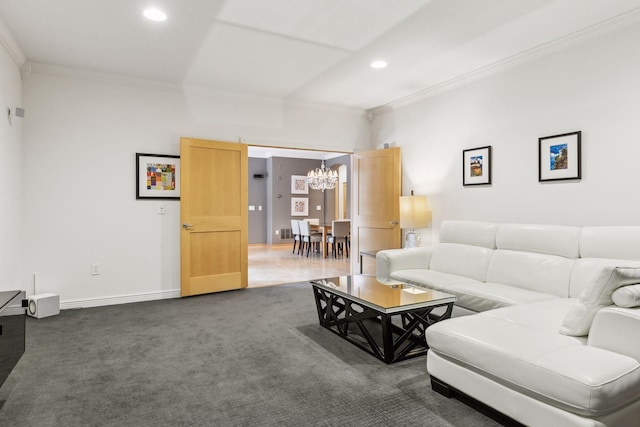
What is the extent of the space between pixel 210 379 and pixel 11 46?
11.1 ft

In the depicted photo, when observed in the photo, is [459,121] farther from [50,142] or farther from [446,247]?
[50,142]

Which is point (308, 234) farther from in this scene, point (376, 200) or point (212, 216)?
point (212, 216)

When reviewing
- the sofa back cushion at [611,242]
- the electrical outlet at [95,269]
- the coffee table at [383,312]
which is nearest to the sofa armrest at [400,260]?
the coffee table at [383,312]

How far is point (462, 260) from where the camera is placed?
388 centimetres

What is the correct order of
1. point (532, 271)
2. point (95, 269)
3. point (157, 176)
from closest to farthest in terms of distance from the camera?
point (532, 271)
point (95, 269)
point (157, 176)

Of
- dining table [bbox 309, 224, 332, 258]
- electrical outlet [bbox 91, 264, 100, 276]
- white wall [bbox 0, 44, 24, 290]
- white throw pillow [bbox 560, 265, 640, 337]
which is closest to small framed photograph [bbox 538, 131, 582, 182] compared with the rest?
white throw pillow [bbox 560, 265, 640, 337]

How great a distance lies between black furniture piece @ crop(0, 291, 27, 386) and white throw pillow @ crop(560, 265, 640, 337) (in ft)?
9.78

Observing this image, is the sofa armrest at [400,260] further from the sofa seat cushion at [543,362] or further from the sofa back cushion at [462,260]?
the sofa seat cushion at [543,362]

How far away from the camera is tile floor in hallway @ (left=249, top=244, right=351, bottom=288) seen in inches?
233

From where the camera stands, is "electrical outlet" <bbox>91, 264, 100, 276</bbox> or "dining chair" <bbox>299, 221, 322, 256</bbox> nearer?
"electrical outlet" <bbox>91, 264, 100, 276</bbox>

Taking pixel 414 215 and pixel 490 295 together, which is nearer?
pixel 490 295

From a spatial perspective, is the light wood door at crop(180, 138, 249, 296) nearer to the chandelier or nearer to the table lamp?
the table lamp

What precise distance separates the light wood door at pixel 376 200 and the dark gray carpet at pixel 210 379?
207 cm

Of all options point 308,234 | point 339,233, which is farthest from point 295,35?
point 308,234
